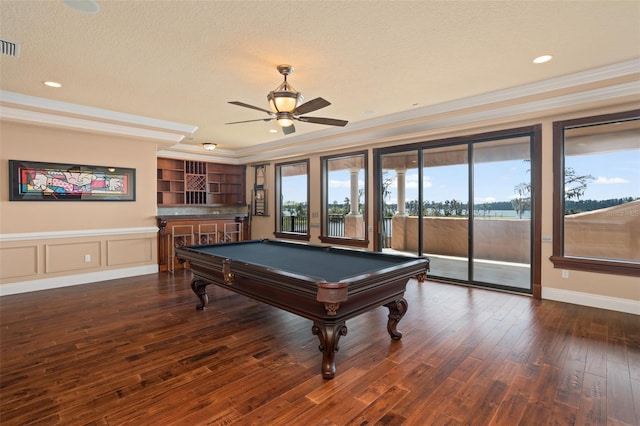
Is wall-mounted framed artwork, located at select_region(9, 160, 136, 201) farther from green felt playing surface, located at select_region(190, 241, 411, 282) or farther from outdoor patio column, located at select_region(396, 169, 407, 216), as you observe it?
outdoor patio column, located at select_region(396, 169, 407, 216)

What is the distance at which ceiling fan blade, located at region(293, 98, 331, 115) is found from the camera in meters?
A: 2.99

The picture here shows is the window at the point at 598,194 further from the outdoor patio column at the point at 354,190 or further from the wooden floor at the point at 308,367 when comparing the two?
the outdoor patio column at the point at 354,190

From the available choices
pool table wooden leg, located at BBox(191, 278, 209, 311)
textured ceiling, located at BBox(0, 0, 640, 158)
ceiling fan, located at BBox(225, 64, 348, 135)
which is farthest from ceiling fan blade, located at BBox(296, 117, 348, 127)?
pool table wooden leg, located at BBox(191, 278, 209, 311)

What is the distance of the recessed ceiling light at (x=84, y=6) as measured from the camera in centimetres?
225

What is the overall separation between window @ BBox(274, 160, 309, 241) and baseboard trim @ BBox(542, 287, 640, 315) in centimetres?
487

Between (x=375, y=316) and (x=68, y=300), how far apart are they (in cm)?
427

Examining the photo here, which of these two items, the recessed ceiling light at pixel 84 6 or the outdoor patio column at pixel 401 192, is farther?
the outdoor patio column at pixel 401 192

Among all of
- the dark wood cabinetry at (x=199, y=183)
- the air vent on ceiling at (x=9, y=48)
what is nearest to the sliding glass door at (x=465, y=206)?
the dark wood cabinetry at (x=199, y=183)

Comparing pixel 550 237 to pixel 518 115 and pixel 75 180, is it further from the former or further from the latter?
pixel 75 180

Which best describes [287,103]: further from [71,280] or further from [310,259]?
[71,280]

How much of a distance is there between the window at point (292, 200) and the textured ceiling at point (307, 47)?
365 cm

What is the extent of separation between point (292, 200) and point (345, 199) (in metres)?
1.75

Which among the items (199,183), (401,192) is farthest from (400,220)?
(199,183)

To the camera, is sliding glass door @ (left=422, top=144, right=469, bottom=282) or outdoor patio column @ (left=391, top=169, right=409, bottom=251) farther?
outdoor patio column @ (left=391, top=169, right=409, bottom=251)
